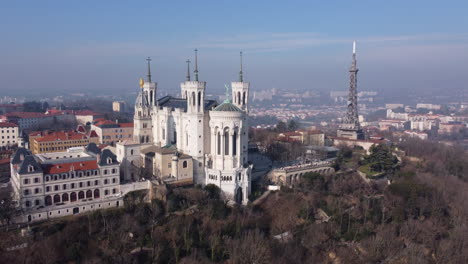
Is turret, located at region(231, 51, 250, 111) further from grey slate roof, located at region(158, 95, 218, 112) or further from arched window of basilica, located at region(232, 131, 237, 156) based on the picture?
arched window of basilica, located at region(232, 131, 237, 156)

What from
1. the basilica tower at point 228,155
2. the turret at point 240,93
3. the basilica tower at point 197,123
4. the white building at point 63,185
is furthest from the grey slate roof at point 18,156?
the turret at point 240,93

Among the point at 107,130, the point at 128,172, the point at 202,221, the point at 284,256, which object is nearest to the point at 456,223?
the point at 284,256

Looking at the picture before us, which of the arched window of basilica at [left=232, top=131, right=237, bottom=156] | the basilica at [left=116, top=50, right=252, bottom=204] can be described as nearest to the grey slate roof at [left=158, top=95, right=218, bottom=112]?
the basilica at [left=116, top=50, right=252, bottom=204]

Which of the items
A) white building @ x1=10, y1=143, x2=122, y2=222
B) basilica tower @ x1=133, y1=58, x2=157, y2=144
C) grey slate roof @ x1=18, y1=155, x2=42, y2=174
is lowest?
white building @ x1=10, y1=143, x2=122, y2=222

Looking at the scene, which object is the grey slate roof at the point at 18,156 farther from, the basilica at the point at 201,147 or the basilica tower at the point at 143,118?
the basilica tower at the point at 143,118

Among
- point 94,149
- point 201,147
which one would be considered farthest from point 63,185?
point 201,147

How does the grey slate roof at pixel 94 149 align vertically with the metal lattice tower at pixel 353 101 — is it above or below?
below
